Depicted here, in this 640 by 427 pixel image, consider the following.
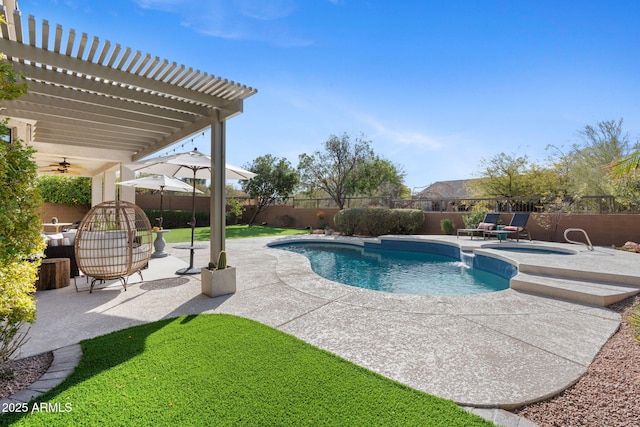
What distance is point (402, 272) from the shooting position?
26.4 ft

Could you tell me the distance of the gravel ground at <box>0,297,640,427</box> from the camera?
6.53 ft

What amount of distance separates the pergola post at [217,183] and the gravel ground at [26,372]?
2432mm

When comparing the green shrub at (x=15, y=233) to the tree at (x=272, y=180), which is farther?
the tree at (x=272, y=180)

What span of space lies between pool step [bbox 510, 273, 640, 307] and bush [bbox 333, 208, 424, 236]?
29.0ft

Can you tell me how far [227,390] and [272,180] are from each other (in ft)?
66.0

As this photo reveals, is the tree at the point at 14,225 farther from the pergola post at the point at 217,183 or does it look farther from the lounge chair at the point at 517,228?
the lounge chair at the point at 517,228

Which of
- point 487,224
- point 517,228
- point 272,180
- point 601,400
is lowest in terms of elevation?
point 601,400

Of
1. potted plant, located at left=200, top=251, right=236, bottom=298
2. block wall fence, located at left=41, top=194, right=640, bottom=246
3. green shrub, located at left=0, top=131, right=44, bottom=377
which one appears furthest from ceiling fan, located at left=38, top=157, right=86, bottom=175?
green shrub, located at left=0, top=131, right=44, bottom=377

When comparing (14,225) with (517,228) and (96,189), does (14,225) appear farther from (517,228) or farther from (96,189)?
(517,228)

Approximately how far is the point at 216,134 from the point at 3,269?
10.7 feet

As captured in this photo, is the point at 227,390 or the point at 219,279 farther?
the point at 219,279

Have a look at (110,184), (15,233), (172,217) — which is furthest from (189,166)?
(172,217)

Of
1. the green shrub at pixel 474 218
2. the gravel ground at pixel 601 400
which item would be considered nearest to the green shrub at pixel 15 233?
the gravel ground at pixel 601 400

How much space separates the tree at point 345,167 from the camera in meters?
20.1
